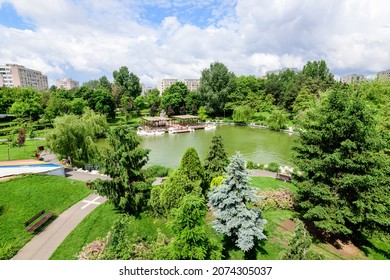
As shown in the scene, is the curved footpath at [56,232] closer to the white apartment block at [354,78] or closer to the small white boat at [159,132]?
the small white boat at [159,132]

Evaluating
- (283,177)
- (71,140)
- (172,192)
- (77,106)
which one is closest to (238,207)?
(172,192)

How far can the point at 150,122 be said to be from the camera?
41.9 m

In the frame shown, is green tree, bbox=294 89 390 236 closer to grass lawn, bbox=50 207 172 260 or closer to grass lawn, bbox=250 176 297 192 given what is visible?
grass lawn, bbox=250 176 297 192

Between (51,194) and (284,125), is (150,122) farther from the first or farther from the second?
(51,194)

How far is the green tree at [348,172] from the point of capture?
27.2 ft

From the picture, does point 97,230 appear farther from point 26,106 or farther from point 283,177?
point 26,106

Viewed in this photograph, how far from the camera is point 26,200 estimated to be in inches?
462

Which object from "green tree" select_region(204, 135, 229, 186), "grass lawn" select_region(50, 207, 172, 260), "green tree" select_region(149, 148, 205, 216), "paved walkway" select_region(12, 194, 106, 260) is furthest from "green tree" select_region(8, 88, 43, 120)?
"green tree" select_region(204, 135, 229, 186)

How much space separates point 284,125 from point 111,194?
111 ft

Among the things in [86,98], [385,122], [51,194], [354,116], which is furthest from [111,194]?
[86,98]

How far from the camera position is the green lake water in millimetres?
22250

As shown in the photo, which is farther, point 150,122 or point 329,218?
point 150,122

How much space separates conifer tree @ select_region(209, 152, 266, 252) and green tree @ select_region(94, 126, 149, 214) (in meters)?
4.87

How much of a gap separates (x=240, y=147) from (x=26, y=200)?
21260 millimetres
